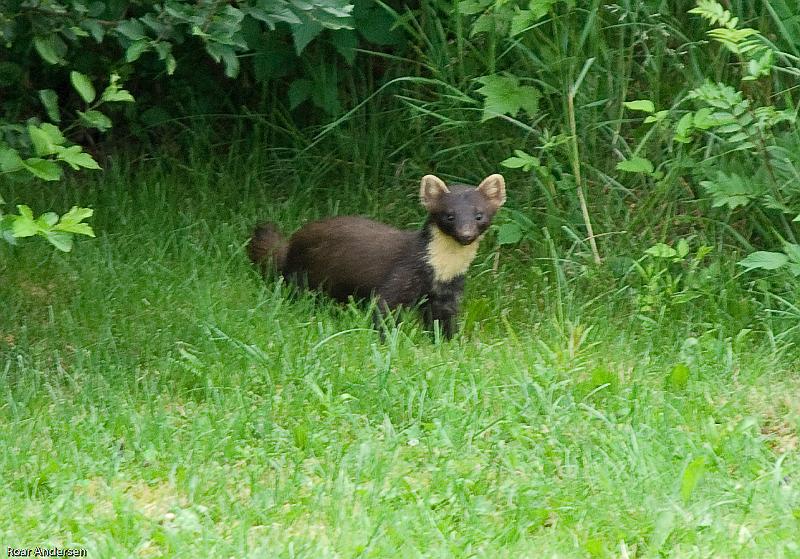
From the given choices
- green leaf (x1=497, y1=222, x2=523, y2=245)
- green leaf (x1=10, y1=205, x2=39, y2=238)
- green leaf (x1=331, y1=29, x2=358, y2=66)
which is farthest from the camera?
green leaf (x1=331, y1=29, x2=358, y2=66)

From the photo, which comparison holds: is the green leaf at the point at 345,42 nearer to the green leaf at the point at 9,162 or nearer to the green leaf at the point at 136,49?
the green leaf at the point at 136,49

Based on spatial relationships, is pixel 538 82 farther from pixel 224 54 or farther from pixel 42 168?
pixel 42 168

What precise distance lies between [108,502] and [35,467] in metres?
0.33

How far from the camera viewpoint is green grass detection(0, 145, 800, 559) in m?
3.81

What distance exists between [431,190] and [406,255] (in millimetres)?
326

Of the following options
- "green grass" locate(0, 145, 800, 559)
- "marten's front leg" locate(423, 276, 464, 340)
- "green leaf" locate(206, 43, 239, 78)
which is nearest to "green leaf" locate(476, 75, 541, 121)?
"green grass" locate(0, 145, 800, 559)

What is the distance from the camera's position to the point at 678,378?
195 inches

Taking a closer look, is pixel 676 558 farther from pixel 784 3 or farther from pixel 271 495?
pixel 784 3

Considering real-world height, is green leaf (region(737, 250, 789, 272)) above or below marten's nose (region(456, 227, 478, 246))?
above

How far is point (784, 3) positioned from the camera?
6066mm

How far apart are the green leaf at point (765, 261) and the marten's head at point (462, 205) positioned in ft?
3.95

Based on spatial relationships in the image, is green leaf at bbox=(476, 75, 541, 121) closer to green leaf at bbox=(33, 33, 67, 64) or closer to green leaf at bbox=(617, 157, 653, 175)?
green leaf at bbox=(617, 157, 653, 175)

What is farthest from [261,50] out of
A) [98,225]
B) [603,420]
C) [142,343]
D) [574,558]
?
[574,558]

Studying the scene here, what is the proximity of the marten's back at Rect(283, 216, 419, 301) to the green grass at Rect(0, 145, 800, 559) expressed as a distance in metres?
0.15
